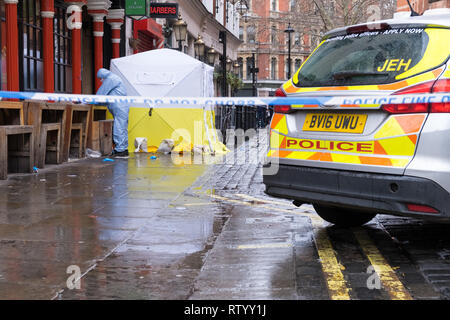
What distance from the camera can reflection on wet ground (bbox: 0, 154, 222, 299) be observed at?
4422 millimetres

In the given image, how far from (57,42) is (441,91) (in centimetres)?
1245

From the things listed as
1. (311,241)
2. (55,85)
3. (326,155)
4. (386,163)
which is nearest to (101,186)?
(311,241)

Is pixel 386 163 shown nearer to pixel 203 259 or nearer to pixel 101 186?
pixel 203 259

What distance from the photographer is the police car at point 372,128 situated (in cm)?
451

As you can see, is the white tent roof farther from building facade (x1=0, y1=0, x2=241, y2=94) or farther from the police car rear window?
the police car rear window

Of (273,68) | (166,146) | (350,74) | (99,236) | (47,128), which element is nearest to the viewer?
(350,74)

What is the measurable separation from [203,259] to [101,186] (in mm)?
4290

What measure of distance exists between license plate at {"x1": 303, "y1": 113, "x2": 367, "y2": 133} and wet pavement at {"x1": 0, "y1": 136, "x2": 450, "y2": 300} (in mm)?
1067

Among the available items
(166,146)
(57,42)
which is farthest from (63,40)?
(166,146)

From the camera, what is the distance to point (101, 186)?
9133 mm

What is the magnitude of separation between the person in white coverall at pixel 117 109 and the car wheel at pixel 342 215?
8.10 m

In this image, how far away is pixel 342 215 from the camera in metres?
6.35

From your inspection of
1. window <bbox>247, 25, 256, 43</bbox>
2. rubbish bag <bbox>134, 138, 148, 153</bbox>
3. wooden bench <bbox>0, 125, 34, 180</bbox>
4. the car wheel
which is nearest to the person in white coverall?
rubbish bag <bbox>134, 138, 148, 153</bbox>

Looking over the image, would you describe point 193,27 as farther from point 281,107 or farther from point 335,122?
point 335,122
